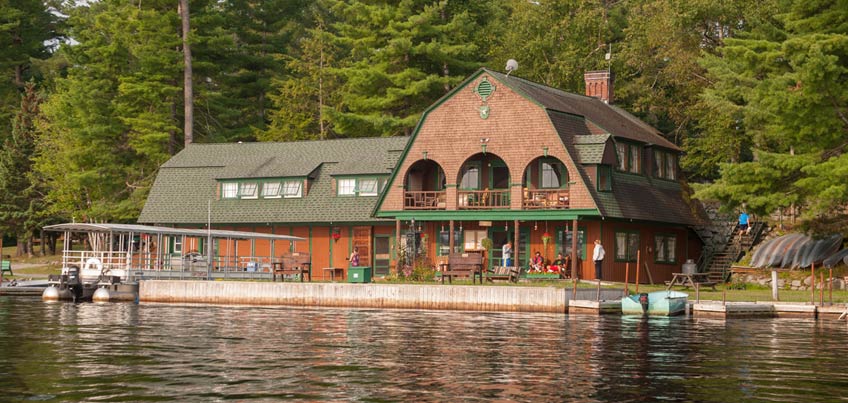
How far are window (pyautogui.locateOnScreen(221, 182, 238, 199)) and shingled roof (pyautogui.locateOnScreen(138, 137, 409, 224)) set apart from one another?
0.33 metres

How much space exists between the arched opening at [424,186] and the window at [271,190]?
8.19 m

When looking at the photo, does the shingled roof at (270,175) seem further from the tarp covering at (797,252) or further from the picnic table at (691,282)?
the tarp covering at (797,252)

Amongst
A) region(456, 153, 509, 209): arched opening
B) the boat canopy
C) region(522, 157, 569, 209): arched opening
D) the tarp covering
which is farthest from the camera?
region(456, 153, 509, 209): arched opening

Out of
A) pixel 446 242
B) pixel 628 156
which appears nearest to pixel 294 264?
pixel 446 242

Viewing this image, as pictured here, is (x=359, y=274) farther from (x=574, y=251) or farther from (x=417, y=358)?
(x=417, y=358)

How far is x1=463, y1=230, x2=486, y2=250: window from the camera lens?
162 ft

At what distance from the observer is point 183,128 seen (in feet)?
247

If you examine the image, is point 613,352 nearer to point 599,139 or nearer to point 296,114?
point 599,139

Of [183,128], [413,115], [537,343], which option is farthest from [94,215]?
[537,343]

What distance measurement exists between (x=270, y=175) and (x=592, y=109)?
16.3 metres

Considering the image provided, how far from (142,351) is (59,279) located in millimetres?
22972

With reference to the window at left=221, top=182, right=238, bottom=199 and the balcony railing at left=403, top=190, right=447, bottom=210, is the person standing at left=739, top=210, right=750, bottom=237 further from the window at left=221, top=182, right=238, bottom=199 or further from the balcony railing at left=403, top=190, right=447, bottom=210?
the window at left=221, top=182, right=238, bottom=199

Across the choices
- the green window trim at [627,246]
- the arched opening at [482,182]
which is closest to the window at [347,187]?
the arched opening at [482,182]

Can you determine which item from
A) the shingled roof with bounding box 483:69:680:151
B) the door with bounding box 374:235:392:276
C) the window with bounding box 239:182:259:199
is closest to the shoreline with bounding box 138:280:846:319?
the shingled roof with bounding box 483:69:680:151
